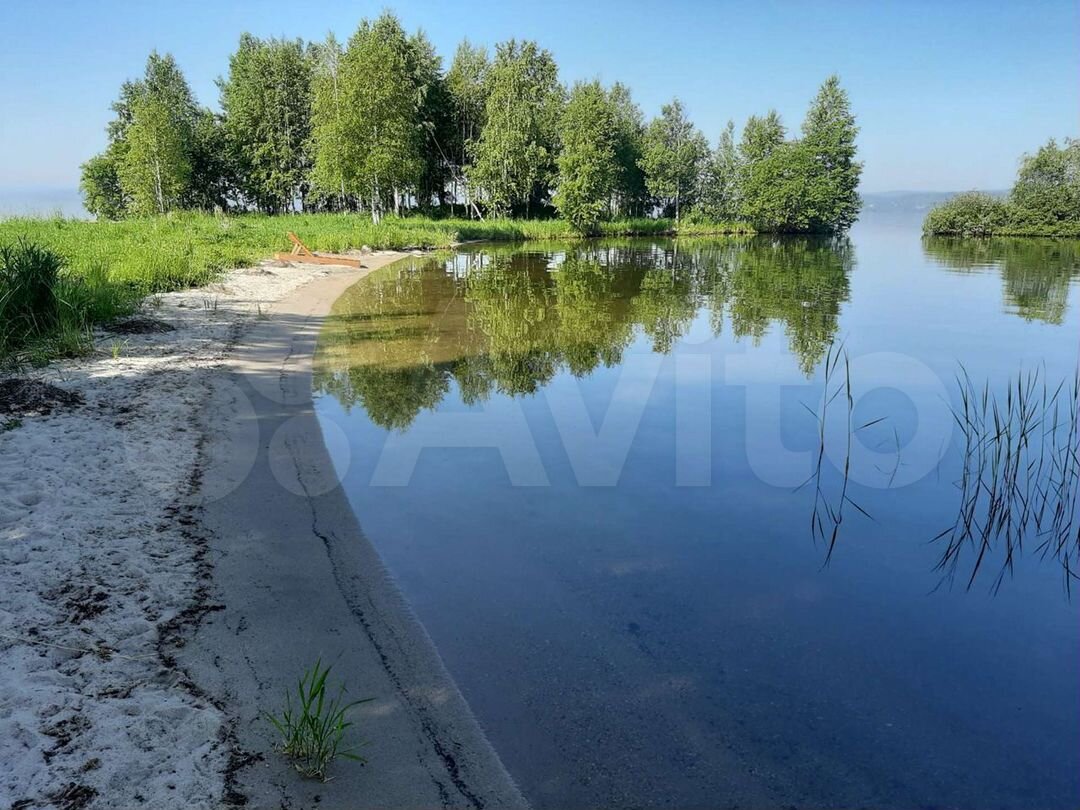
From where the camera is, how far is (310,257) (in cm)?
2484

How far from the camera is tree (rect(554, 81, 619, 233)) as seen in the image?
48.2 metres

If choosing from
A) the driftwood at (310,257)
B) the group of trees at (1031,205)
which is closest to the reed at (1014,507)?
the driftwood at (310,257)

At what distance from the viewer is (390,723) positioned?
11.3 feet

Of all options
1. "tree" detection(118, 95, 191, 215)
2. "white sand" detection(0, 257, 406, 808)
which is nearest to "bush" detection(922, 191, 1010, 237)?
"tree" detection(118, 95, 191, 215)

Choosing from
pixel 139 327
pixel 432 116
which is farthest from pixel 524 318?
pixel 432 116

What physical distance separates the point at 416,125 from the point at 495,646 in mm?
44545

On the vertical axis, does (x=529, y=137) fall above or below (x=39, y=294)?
above

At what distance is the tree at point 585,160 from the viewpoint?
48.2 metres

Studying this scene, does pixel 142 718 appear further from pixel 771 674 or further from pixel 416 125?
pixel 416 125

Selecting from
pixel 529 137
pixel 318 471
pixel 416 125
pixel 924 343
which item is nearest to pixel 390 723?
pixel 318 471

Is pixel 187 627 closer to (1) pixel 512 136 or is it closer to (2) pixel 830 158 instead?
(1) pixel 512 136

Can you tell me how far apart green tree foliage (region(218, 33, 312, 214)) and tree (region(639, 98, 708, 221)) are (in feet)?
92.2

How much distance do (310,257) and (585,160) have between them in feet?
93.6

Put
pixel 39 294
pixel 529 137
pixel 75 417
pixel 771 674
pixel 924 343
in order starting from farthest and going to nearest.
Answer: pixel 529 137, pixel 924 343, pixel 39 294, pixel 75 417, pixel 771 674
